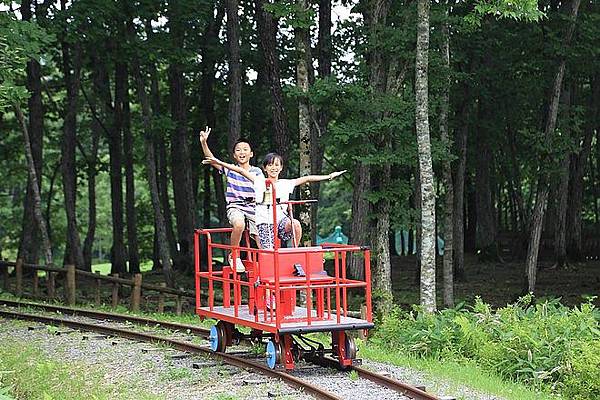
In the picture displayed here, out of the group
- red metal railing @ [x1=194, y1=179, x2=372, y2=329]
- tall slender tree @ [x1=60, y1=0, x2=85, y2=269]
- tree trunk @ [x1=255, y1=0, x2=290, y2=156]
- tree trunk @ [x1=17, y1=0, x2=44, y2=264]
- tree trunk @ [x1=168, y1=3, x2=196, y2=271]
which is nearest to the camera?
red metal railing @ [x1=194, y1=179, x2=372, y2=329]

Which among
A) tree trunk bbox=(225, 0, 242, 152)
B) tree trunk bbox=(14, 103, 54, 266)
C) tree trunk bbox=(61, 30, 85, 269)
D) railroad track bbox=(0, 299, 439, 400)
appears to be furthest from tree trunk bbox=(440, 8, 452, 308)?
tree trunk bbox=(61, 30, 85, 269)

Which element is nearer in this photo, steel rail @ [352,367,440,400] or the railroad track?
steel rail @ [352,367,440,400]

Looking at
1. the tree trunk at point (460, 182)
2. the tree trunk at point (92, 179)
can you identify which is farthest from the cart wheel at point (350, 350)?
the tree trunk at point (92, 179)

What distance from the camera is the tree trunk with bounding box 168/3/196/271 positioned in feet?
92.5

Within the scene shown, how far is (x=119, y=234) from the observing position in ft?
116

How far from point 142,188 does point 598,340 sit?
50.2 meters

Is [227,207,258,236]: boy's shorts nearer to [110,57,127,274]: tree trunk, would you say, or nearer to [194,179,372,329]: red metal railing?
[194,179,372,329]: red metal railing

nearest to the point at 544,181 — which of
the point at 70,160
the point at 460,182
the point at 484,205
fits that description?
the point at 460,182

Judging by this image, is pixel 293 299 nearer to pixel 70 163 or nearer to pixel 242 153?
pixel 242 153

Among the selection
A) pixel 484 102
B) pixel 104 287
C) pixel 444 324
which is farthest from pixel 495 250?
pixel 444 324

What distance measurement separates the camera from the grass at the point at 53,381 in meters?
10.9

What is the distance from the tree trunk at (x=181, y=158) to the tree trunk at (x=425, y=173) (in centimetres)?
1049

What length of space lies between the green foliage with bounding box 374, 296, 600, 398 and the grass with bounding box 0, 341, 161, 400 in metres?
4.70

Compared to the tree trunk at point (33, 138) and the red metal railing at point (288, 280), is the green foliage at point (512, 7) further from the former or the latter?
the tree trunk at point (33, 138)
